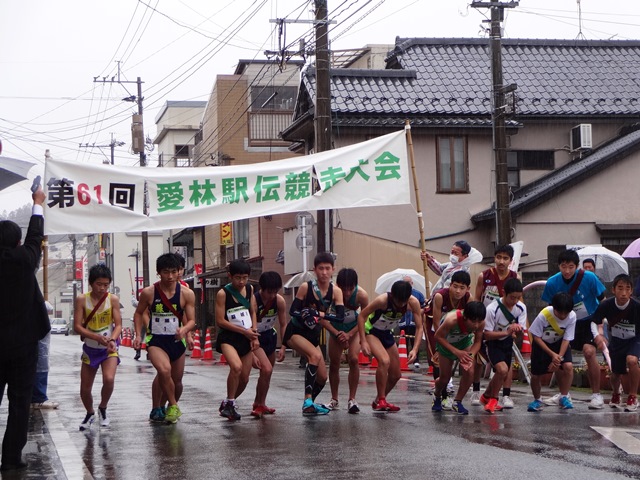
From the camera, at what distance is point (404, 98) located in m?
31.7

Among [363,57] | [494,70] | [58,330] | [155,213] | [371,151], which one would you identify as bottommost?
[58,330]

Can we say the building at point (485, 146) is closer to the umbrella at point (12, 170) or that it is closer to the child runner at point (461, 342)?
the child runner at point (461, 342)

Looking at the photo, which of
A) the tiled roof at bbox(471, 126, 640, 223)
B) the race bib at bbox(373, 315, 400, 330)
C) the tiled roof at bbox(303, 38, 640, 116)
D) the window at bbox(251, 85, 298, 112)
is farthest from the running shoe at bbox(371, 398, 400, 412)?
the window at bbox(251, 85, 298, 112)

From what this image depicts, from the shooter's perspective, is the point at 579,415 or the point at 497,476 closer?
the point at 497,476

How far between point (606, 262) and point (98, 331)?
44.9 feet

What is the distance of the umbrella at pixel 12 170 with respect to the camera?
9930mm

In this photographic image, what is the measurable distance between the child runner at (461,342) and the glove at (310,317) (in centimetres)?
142

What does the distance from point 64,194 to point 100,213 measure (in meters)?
0.49

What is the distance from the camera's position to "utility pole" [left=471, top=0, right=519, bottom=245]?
19.8 m

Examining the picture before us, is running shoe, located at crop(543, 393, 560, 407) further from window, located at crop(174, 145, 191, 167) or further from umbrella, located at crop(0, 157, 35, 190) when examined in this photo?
window, located at crop(174, 145, 191, 167)

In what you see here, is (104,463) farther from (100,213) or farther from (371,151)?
(371,151)

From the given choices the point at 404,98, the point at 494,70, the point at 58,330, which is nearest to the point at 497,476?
the point at 494,70

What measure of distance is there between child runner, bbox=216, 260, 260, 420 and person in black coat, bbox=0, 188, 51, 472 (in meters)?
3.16

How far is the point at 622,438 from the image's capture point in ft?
30.5
